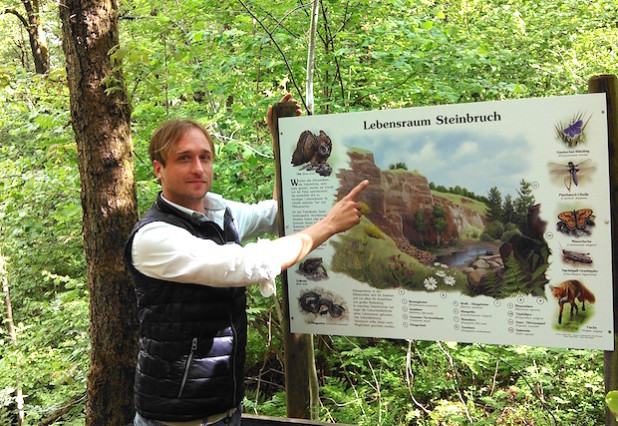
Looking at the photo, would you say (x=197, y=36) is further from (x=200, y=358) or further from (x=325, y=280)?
(x=200, y=358)

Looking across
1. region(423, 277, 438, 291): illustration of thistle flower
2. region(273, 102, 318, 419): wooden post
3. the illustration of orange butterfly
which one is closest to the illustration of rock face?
region(423, 277, 438, 291): illustration of thistle flower

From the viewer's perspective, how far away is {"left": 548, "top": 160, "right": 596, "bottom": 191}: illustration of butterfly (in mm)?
2295

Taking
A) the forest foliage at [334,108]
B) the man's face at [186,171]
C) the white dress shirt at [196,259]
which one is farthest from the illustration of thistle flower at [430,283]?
the forest foliage at [334,108]

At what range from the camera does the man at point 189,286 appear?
199 cm

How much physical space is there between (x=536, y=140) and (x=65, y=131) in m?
4.51

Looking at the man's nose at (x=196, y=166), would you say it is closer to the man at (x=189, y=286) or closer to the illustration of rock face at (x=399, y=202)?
the man at (x=189, y=286)

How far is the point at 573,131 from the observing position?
2.30 metres

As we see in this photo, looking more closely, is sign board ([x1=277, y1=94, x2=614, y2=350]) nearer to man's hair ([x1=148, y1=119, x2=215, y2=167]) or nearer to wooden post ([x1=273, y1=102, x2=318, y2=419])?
wooden post ([x1=273, y1=102, x2=318, y2=419])

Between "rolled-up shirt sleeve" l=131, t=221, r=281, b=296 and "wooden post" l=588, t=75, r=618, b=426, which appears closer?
"rolled-up shirt sleeve" l=131, t=221, r=281, b=296

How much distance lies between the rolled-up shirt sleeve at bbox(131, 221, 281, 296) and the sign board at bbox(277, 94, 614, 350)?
2.59 ft

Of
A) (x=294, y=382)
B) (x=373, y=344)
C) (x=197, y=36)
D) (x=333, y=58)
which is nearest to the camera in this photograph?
(x=294, y=382)

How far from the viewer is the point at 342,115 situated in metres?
2.72

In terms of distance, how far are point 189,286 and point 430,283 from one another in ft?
3.80

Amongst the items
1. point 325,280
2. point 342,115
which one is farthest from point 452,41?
point 325,280
